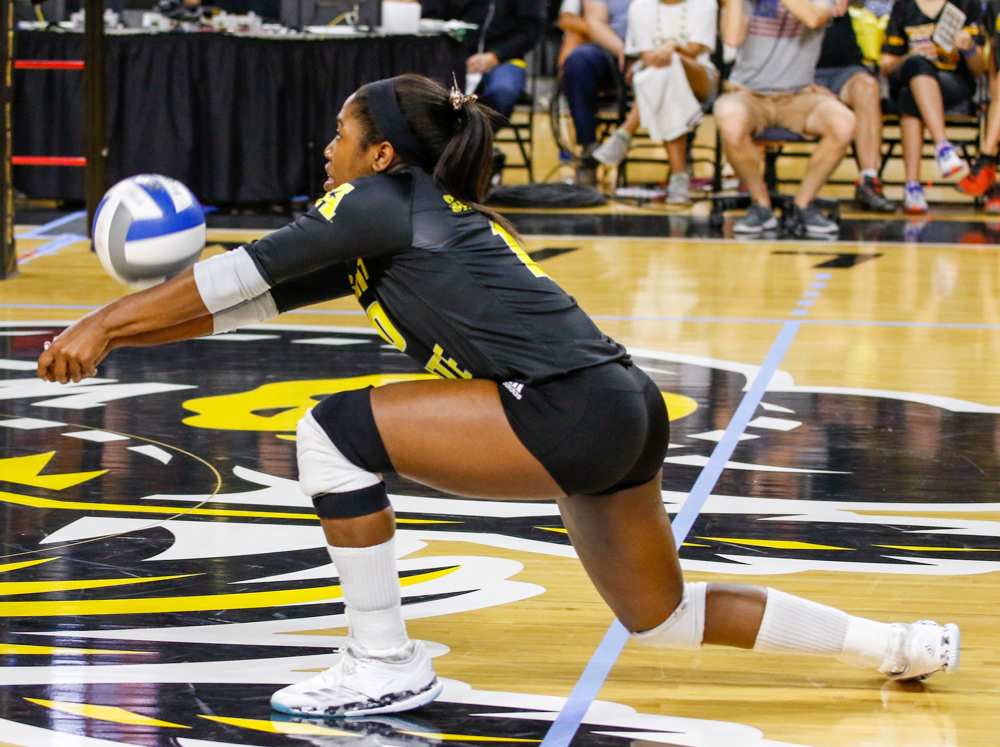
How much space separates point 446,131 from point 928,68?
7073mm

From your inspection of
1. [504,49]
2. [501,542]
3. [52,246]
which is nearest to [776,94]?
[504,49]

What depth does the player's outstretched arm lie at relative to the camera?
216cm

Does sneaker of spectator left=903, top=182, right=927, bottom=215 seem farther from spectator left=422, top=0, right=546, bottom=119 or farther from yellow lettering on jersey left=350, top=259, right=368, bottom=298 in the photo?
yellow lettering on jersey left=350, top=259, right=368, bottom=298

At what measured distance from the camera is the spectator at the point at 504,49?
30.7ft

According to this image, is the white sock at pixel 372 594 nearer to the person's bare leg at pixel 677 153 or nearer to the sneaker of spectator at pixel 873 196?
the person's bare leg at pixel 677 153

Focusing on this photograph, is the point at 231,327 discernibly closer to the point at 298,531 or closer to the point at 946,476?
the point at 298,531

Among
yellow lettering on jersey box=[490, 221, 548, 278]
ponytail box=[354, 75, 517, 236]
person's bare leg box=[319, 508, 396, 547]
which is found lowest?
person's bare leg box=[319, 508, 396, 547]

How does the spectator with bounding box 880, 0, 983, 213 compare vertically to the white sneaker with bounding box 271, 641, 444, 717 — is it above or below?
above

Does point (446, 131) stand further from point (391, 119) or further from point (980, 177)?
point (980, 177)

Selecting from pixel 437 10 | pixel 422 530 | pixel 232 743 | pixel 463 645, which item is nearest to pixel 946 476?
pixel 422 530

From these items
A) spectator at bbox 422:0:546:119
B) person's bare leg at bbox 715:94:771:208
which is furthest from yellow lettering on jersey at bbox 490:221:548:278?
spectator at bbox 422:0:546:119

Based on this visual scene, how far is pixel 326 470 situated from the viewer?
83.4 inches

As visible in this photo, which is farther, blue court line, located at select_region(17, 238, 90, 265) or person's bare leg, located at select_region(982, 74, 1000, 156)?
person's bare leg, located at select_region(982, 74, 1000, 156)

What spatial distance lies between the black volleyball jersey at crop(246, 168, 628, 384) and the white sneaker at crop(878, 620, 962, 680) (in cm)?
65
